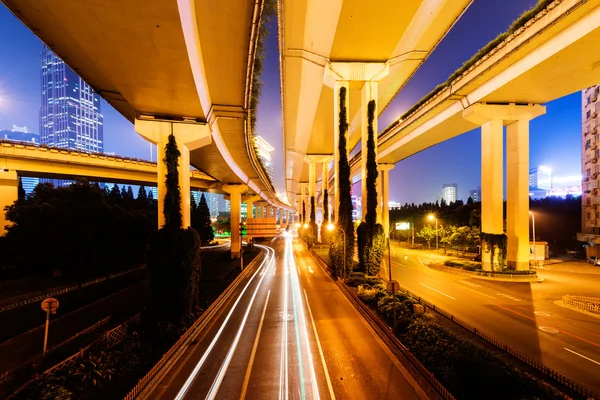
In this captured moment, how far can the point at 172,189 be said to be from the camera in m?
15.6

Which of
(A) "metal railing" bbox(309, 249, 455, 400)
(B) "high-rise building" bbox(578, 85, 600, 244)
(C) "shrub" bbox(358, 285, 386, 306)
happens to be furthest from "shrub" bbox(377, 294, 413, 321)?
(B) "high-rise building" bbox(578, 85, 600, 244)

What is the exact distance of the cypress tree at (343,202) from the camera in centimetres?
2427

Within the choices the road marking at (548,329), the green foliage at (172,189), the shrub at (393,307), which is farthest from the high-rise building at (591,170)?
the green foliage at (172,189)

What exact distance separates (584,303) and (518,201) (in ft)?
40.8

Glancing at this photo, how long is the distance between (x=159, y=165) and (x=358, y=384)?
1506cm

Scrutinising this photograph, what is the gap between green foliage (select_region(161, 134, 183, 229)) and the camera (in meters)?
15.5

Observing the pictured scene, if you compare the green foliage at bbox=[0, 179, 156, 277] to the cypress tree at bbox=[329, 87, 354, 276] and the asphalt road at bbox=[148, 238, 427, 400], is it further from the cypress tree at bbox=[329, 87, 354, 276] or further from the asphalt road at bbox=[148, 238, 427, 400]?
the cypress tree at bbox=[329, 87, 354, 276]

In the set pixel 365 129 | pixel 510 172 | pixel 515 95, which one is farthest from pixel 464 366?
pixel 510 172

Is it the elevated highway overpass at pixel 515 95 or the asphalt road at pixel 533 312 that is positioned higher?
the elevated highway overpass at pixel 515 95

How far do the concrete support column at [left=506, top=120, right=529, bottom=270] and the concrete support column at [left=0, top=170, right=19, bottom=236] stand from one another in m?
50.2

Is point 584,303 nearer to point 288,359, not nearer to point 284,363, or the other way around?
point 288,359

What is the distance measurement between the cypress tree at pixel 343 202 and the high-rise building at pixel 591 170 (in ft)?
126

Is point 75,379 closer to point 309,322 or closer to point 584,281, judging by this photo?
point 309,322

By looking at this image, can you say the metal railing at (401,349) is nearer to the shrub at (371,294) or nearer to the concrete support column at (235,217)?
the shrub at (371,294)
